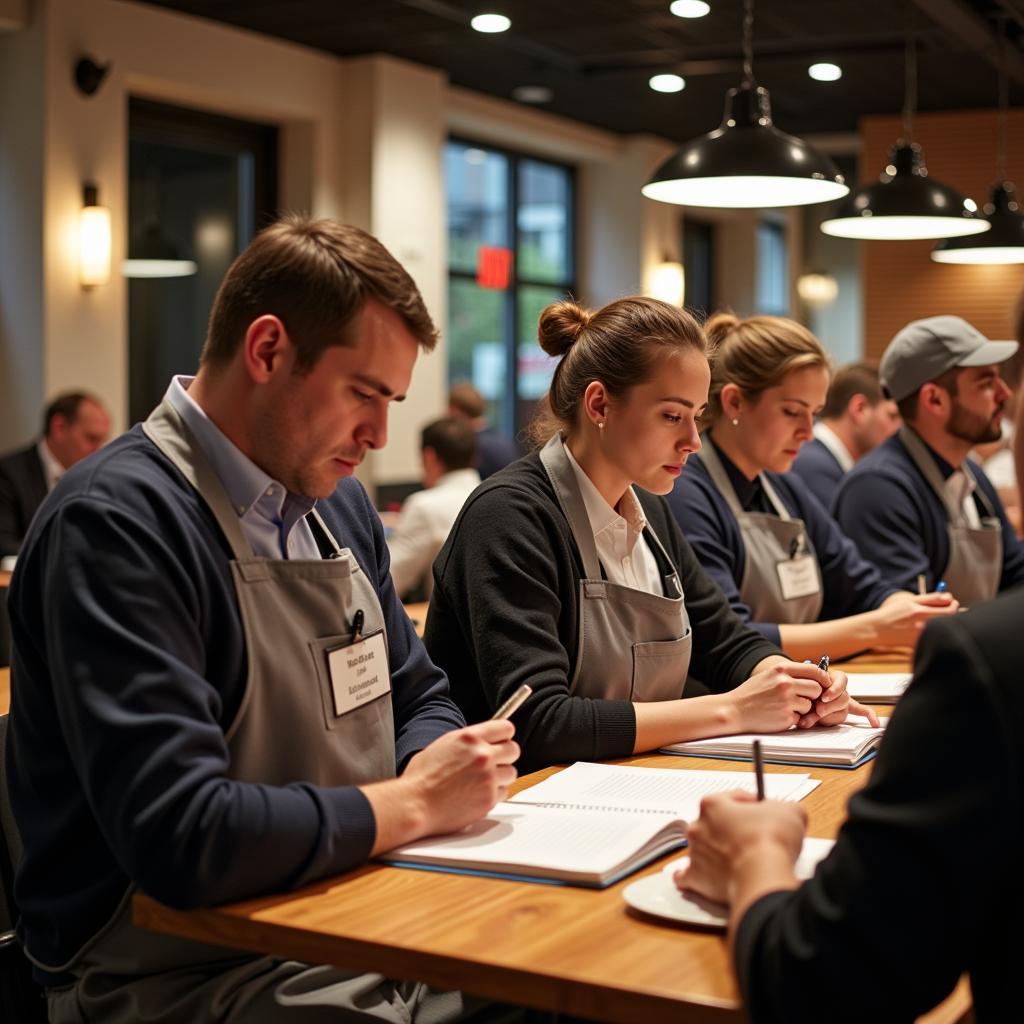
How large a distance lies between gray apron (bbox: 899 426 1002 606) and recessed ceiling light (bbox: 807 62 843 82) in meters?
5.28

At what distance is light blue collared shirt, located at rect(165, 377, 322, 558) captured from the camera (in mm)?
1795

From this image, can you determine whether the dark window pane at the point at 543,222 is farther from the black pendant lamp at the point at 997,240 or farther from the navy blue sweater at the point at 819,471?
the navy blue sweater at the point at 819,471

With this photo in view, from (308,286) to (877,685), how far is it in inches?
65.9

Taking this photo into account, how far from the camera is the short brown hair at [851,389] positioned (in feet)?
20.1

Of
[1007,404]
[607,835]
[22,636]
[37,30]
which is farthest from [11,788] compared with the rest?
[37,30]

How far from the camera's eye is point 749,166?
3.55 metres

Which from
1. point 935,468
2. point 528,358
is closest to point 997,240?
point 935,468

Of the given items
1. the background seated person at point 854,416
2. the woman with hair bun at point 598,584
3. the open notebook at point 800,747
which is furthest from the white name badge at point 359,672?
the background seated person at point 854,416

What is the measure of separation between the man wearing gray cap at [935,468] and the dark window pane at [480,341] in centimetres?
605

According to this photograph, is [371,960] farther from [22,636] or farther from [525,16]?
[525,16]

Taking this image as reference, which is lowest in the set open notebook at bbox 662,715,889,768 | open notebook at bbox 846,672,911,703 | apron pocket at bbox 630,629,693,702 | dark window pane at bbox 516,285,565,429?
open notebook at bbox 846,672,911,703

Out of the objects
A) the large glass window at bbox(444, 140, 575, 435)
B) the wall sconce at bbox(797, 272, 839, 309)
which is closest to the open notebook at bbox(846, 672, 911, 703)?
the large glass window at bbox(444, 140, 575, 435)

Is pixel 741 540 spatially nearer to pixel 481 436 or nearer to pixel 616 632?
pixel 616 632

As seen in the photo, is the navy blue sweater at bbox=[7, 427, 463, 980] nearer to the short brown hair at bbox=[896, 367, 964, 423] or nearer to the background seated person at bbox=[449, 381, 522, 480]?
the short brown hair at bbox=[896, 367, 964, 423]
